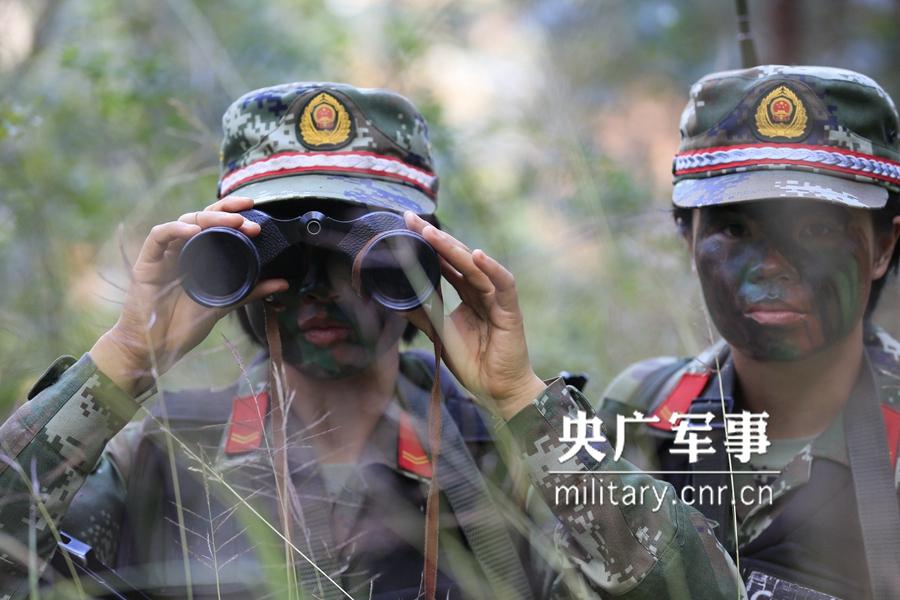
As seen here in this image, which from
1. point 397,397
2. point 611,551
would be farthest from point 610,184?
point 611,551

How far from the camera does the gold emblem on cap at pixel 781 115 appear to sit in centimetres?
263

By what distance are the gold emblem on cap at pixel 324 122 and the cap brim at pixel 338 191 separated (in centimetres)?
11

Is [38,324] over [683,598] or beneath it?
over

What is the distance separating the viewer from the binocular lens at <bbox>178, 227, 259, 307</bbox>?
2.20m

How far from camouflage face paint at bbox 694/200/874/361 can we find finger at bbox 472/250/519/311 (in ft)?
2.21

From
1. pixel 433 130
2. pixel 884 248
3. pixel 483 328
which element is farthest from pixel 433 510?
pixel 433 130

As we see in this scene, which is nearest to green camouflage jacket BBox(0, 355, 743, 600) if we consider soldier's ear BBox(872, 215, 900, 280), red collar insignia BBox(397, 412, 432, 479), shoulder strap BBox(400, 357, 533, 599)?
shoulder strap BBox(400, 357, 533, 599)

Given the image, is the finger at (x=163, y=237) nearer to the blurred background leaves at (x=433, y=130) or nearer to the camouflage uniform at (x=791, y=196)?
the blurred background leaves at (x=433, y=130)

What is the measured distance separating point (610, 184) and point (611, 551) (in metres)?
2.74

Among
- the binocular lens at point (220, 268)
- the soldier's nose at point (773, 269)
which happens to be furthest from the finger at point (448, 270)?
the soldier's nose at point (773, 269)

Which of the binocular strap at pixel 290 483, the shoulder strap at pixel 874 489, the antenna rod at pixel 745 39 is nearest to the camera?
the binocular strap at pixel 290 483

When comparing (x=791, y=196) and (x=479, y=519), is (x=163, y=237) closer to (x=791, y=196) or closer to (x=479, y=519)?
(x=479, y=519)

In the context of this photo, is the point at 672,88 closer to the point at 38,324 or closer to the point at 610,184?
the point at 610,184

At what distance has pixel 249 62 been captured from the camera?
5016 mm
